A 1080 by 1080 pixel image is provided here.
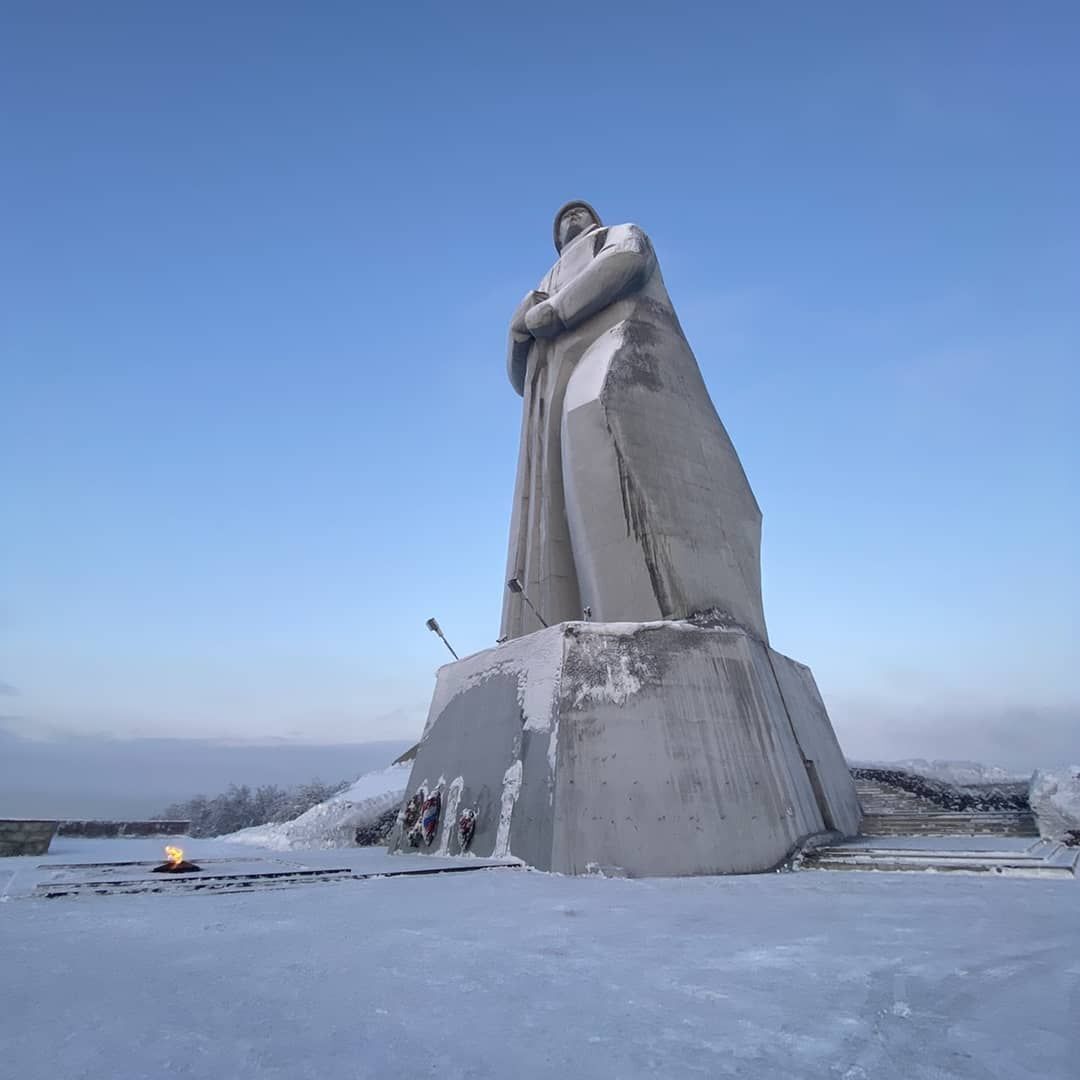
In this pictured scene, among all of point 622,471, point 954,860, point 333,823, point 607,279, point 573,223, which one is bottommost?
point 954,860

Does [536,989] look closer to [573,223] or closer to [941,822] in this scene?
[941,822]

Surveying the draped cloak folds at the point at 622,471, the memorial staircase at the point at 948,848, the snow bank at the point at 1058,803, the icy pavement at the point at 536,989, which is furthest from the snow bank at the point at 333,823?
the snow bank at the point at 1058,803

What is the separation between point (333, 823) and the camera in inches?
455

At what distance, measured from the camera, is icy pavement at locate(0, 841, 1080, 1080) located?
1713mm

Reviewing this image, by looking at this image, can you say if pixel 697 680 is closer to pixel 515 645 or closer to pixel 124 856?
A: pixel 515 645

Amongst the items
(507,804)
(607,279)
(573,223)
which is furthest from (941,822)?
(573,223)

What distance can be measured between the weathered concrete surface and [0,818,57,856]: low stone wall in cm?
443

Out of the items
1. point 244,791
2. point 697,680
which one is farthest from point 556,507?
point 244,791

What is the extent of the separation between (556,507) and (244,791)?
12.5 meters

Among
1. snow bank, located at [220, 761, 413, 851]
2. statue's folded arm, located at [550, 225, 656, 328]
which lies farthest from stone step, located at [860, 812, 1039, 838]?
statue's folded arm, located at [550, 225, 656, 328]

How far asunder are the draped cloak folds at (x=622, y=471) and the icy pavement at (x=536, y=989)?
182 inches

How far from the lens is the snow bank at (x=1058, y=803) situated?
7.16 m

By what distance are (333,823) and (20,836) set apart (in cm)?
424

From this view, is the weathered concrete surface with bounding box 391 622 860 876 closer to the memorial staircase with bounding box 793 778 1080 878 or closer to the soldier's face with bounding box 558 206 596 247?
the memorial staircase with bounding box 793 778 1080 878
